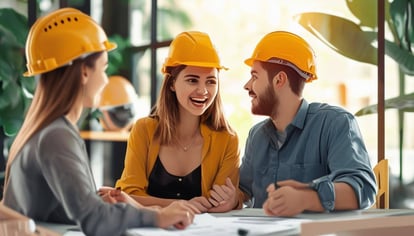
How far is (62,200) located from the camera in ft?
3.61

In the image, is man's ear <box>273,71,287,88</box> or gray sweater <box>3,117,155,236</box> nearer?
gray sweater <box>3,117,155,236</box>

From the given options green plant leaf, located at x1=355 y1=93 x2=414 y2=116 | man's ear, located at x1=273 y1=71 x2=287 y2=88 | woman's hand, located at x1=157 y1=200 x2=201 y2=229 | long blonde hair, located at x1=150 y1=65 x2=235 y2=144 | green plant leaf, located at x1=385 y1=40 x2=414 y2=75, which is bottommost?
woman's hand, located at x1=157 y1=200 x2=201 y2=229

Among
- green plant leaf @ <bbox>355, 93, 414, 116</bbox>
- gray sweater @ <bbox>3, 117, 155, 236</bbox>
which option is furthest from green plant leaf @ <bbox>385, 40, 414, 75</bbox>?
gray sweater @ <bbox>3, 117, 155, 236</bbox>

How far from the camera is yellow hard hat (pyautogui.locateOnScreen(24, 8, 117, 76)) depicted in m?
1.13

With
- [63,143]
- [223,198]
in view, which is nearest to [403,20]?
[223,198]

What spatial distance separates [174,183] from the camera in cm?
169

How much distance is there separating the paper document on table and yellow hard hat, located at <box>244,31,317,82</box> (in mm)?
395

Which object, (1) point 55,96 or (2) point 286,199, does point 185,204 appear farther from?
(1) point 55,96

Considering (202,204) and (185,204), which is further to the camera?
(202,204)

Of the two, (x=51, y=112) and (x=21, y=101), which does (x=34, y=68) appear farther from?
(x=21, y=101)

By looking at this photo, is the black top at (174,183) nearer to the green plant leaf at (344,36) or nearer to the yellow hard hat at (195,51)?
the yellow hard hat at (195,51)

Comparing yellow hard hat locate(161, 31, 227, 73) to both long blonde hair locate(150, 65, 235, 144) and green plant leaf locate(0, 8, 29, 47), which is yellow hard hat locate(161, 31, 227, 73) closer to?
long blonde hair locate(150, 65, 235, 144)

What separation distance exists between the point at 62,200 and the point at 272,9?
2485mm

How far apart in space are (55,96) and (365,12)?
2.11 m
